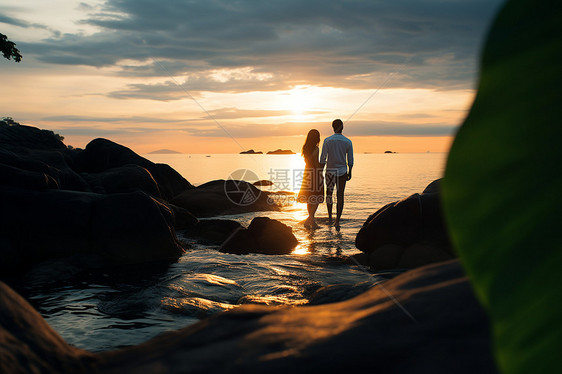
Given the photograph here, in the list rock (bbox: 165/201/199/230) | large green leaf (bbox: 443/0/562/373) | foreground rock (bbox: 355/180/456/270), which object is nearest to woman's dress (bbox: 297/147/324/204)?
rock (bbox: 165/201/199/230)

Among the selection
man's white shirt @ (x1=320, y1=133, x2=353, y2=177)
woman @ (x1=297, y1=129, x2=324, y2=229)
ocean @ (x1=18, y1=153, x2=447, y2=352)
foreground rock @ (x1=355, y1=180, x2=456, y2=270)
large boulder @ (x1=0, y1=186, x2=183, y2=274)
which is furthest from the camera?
woman @ (x1=297, y1=129, x2=324, y2=229)

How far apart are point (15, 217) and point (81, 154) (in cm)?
1239

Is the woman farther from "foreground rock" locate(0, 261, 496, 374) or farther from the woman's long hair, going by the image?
"foreground rock" locate(0, 261, 496, 374)

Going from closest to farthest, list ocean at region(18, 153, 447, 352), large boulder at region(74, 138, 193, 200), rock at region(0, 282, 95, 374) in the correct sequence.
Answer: rock at region(0, 282, 95, 374) < ocean at region(18, 153, 447, 352) < large boulder at region(74, 138, 193, 200)

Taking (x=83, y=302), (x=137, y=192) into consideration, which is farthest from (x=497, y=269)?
(x=137, y=192)

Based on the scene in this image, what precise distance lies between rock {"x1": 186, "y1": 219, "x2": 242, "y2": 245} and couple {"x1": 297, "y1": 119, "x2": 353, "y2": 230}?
298 centimetres

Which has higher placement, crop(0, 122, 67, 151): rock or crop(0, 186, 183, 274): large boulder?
crop(0, 122, 67, 151): rock

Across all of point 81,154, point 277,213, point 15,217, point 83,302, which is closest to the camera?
point 83,302

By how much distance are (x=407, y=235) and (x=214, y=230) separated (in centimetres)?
499

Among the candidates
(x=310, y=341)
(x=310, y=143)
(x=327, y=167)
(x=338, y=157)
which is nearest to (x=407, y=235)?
(x=338, y=157)

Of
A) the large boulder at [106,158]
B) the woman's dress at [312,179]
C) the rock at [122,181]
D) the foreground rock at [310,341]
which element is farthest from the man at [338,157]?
the foreground rock at [310,341]

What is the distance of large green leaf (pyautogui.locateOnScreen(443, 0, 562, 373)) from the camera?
0.60 feet

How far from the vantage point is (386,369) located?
942 millimetres

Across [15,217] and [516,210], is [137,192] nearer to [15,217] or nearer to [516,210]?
[15,217]
